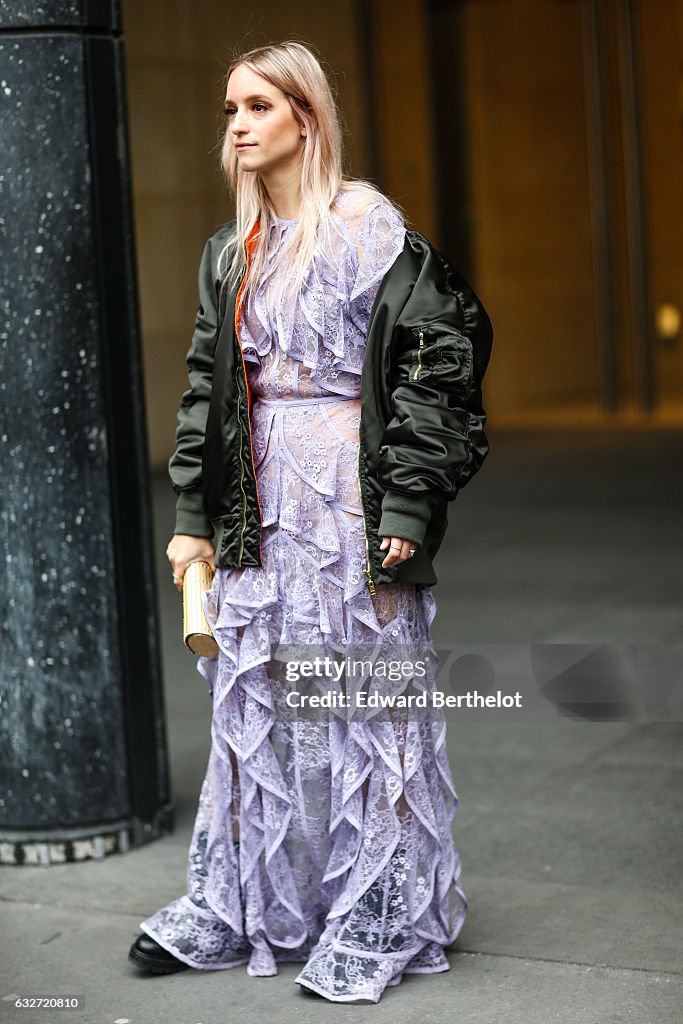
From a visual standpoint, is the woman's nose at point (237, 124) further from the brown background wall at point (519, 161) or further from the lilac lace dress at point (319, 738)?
the brown background wall at point (519, 161)

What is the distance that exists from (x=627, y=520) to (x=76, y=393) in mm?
5496

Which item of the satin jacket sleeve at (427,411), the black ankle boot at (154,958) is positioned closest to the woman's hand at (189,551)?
the satin jacket sleeve at (427,411)

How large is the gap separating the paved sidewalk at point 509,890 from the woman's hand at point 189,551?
933mm

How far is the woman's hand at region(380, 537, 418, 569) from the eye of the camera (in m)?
3.41

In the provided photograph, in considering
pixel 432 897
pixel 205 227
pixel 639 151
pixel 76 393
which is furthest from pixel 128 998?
pixel 639 151

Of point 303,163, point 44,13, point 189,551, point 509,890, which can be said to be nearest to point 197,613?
point 189,551

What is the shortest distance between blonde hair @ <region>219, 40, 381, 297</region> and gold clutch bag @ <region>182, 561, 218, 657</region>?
0.64m

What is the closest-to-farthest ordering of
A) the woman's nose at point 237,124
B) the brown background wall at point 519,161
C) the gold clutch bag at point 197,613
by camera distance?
the woman's nose at point 237,124, the gold clutch bag at point 197,613, the brown background wall at point 519,161

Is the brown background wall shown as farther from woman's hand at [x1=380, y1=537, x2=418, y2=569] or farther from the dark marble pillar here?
woman's hand at [x1=380, y1=537, x2=418, y2=569]

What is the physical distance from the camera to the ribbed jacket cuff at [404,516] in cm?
339

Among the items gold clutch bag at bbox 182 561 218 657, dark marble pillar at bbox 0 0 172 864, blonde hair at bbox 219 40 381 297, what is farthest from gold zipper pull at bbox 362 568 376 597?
Result: dark marble pillar at bbox 0 0 172 864

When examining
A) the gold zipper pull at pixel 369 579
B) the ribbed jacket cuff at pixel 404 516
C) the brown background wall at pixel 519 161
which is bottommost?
the gold zipper pull at pixel 369 579

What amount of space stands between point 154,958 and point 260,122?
187 centimetres

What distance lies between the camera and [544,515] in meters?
9.84
